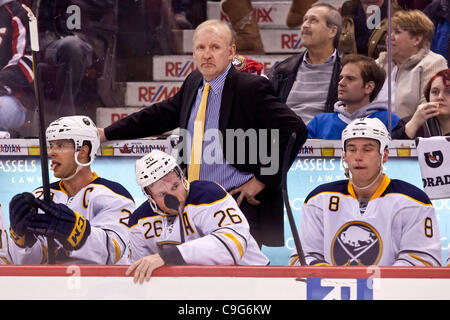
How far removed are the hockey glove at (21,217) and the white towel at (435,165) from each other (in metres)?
1.47

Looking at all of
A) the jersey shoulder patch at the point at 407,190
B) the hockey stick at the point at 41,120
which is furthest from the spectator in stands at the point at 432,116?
the hockey stick at the point at 41,120

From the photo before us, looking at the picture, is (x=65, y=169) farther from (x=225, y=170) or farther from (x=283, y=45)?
(x=283, y=45)

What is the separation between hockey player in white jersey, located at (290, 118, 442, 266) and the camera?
2.78m

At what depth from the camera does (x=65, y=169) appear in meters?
2.93

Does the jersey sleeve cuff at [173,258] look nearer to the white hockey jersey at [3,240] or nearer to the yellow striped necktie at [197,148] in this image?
the yellow striped necktie at [197,148]

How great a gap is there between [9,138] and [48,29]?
1.44 feet

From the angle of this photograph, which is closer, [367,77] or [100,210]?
[100,210]

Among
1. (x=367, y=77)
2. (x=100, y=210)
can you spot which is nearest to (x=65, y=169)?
(x=100, y=210)

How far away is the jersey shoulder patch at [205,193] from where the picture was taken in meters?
2.76

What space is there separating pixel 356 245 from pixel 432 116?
2.22 ft

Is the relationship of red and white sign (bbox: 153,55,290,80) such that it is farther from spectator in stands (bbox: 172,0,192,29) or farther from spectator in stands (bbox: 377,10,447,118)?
spectator in stands (bbox: 377,10,447,118)

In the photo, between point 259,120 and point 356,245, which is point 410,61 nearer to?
Answer: point 259,120

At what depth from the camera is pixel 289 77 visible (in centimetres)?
325

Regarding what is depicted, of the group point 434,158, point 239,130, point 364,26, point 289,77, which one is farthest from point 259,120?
point 434,158
